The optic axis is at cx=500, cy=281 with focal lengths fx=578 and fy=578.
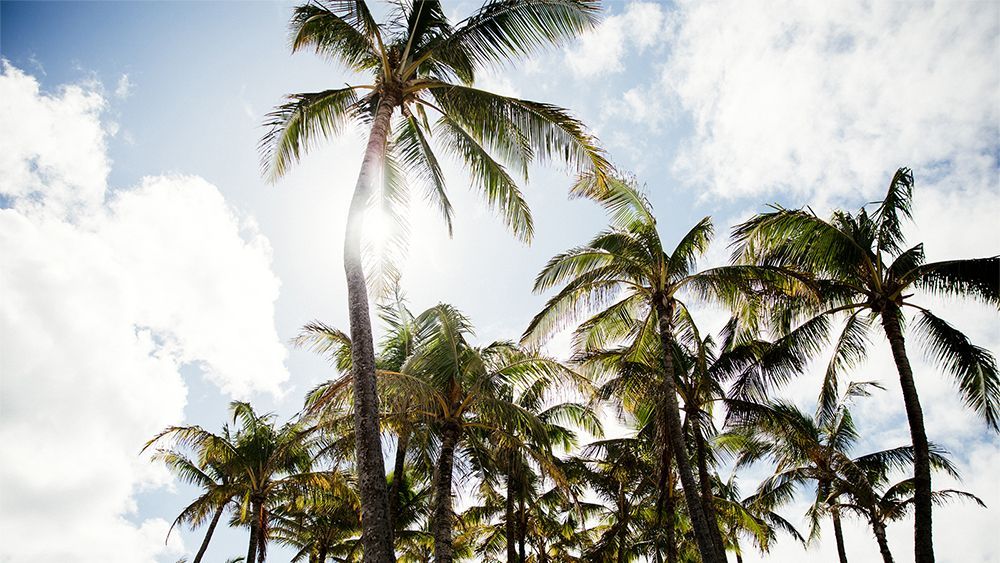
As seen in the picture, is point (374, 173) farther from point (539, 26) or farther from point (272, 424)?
point (272, 424)

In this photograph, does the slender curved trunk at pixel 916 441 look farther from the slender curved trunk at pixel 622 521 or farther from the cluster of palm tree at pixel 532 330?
the slender curved trunk at pixel 622 521

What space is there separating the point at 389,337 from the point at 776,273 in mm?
10016

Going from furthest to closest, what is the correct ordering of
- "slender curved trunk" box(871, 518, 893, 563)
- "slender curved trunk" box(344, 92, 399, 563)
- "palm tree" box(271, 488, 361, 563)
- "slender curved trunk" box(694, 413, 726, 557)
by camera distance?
"slender curved trunk" box(871, 518, 893, 563) < "palm tree" box(271, 488, 361, 563) < "slender curved trunk" box(694, 413, 726, 557) < "slender curved trunk" box(344, 92, 399, 563)

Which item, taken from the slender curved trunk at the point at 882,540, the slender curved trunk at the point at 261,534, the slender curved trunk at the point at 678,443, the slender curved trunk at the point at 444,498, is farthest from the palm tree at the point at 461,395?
the slender curved trunk at the point at 882,540

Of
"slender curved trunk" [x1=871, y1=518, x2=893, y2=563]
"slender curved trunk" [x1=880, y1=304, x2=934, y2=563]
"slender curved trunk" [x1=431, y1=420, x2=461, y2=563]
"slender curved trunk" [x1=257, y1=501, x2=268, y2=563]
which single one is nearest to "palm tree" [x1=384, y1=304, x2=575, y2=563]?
"slender curved trunk" [x1=431, y1=420, x2=461, y2=563]

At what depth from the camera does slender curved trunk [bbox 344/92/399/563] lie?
6969 millimetres

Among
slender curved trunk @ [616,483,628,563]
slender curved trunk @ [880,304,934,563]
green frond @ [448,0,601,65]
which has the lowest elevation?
slender curved trunk @ [880,304,934,563]

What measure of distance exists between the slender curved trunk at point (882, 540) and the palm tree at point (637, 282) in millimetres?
9951

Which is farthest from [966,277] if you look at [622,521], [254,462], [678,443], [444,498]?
[254,462]

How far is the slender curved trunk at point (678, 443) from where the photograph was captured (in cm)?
1143

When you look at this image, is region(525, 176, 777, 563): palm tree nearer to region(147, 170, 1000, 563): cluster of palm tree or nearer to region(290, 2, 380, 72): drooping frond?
region(147, 170, 1000, 563): cluster of palm tree

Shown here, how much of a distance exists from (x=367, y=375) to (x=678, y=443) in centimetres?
715

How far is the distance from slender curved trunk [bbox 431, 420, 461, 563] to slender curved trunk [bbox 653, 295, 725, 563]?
479 cm

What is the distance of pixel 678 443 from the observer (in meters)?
12.0
